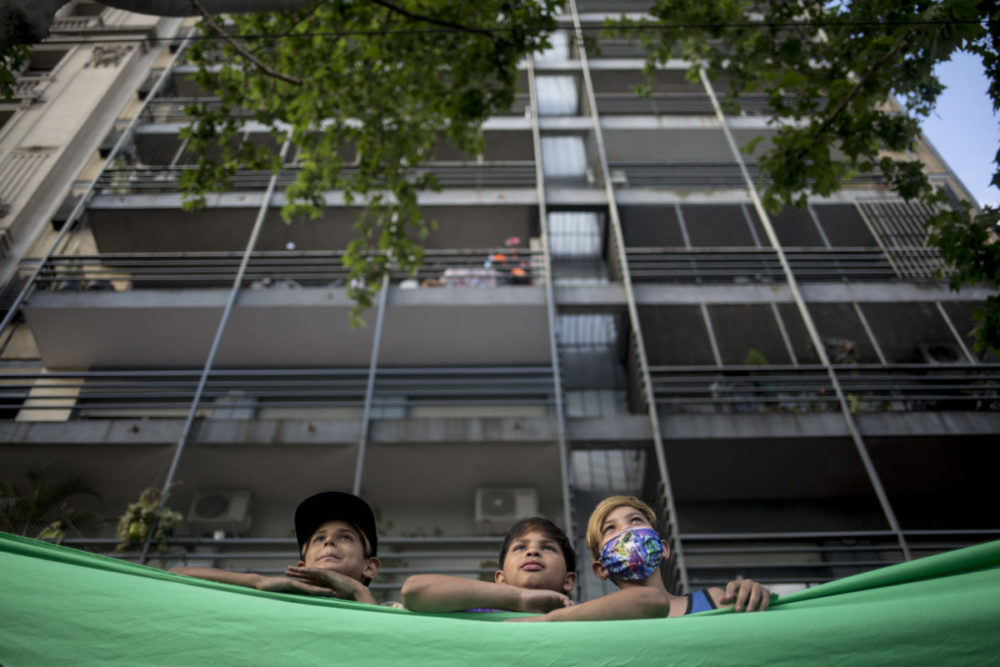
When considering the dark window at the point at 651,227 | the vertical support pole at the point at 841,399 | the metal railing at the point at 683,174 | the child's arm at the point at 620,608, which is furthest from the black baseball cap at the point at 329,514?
the metal railing at the point at 683,174

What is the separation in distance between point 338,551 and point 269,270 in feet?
32.8

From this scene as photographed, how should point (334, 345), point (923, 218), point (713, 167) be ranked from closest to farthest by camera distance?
point (334, 345) < point (923, 218) < point (713, 167)

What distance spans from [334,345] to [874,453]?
8805 mm

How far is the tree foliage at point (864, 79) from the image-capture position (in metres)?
4.42

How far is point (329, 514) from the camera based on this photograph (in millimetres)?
2512

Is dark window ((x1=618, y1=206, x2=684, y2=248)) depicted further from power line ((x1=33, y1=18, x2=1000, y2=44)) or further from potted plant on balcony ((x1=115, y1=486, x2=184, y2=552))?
potted plant on balcony ((x1=115, y1=486, x2=184, y2=552))

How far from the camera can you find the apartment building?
8422mm

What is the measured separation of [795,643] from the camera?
147 centimetres

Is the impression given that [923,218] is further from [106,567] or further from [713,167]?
[106,567]

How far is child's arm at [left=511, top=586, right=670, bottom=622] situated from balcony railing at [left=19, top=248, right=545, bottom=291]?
863cm

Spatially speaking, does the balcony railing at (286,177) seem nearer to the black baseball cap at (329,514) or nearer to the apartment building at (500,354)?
the apartment building at (500,354)

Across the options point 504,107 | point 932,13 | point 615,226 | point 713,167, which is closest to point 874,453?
point 615,226

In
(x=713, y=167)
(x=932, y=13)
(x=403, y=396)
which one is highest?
(x=713, y=167)

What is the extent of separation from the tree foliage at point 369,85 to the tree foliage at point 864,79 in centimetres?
191
